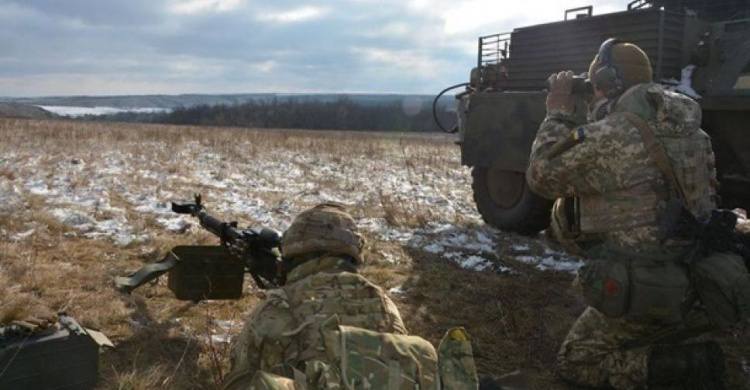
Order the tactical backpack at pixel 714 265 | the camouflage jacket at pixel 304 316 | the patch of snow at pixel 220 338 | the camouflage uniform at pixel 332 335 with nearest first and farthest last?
the camouflage uniform at pixel 332 335 → the camouflage jacket at pixel 304 316 → the tactical backpack at pixel 714 265 → the patch of snow at pixel 220 338

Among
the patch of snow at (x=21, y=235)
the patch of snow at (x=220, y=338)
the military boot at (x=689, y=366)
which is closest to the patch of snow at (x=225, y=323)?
the patch of snow at (x=220, y=338)

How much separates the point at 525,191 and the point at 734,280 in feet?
13.6

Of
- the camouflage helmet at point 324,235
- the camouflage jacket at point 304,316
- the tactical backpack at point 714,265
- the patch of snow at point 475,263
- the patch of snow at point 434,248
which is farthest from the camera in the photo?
the patch of snow at point 434,248

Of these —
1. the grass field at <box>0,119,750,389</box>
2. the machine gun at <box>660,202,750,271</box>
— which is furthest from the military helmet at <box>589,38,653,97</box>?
the grass field at <box>0,119,750,389</box>

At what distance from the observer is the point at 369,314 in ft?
7.80

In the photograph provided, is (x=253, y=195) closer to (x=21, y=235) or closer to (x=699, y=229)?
(x=21, y=235)

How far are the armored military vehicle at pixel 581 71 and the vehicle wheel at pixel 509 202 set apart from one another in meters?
0.01

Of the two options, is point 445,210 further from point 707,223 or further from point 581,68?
point 707,223

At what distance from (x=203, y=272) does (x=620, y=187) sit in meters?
2.43

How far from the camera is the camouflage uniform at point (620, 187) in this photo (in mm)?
3484

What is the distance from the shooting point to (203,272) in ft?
13.2

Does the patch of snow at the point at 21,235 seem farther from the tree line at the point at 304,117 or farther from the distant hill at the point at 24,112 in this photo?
the tree line at the point at 304,117

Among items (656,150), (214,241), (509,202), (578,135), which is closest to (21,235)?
(214,241)

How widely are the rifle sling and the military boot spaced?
0.84 m
